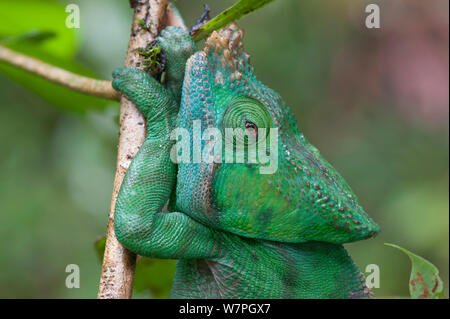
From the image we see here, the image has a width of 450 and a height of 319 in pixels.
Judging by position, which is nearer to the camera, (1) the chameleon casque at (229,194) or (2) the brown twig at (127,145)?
(2) the brown twig at (127,145)

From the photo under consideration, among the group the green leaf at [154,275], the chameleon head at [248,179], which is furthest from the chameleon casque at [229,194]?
the green leaf at [154,275]

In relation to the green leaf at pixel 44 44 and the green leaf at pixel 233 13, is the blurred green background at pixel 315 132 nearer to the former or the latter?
the green leaf at pixel 44 44

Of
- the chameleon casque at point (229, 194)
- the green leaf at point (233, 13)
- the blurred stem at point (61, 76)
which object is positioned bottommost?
the chameleon casque at point (229, 194)

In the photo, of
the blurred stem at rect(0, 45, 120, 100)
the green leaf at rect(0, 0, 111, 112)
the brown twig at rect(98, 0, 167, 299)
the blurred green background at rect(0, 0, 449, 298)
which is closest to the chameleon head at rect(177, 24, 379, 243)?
the brown twig at rect(98, 0, 167, 299)

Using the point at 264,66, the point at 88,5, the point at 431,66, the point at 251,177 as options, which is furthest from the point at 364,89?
the point at 251,177

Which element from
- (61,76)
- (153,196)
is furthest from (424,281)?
(61,76)

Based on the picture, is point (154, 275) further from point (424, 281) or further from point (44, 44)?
point (44, 44)

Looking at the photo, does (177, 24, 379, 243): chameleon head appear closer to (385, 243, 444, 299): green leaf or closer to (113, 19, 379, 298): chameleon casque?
(113, 19, 379, 298): chameleon casque

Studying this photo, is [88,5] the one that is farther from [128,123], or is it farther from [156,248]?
[156,248]
